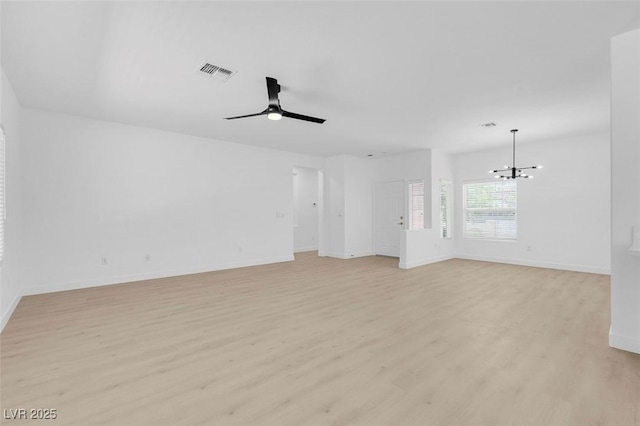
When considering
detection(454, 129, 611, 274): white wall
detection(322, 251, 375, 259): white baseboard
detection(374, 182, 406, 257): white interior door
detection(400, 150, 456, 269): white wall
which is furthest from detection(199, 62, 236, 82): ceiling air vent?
detection(374, 182, 406, 257): white interior door

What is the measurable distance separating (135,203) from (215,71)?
3.47 meters

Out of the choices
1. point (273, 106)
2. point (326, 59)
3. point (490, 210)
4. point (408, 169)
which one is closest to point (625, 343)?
point (326, 59)

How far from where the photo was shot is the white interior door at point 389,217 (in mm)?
8438

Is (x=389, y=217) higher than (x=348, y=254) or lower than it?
higher

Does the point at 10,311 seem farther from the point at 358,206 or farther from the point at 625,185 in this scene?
the point at 358,206

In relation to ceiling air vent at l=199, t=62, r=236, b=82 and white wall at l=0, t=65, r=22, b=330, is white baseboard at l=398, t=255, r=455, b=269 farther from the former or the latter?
white wall at l=0, t=65, r=22, b=330

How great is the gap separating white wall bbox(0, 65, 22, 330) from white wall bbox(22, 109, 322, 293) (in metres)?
0.33

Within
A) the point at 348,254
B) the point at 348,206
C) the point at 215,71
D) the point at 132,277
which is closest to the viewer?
the point at 215,71

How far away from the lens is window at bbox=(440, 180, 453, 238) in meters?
7.93

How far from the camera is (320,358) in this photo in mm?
2551

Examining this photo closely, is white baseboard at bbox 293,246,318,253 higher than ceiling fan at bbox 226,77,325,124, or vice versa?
ceiling fan at bbox 226,77,325,124

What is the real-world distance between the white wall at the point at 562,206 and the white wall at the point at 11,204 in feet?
26.3

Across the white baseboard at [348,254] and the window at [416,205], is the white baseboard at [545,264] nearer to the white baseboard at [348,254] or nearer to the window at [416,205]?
the window at [416,205]

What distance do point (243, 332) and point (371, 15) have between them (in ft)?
10.4
